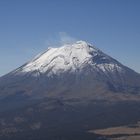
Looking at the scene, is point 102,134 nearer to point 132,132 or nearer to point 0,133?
point 132,132

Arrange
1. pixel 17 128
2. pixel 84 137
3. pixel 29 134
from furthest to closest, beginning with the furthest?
1. pixel 17 128
2. pixel 29 134
3. pixel 84 137

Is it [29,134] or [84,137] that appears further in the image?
[29,134]

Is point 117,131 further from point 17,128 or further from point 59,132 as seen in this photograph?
point 17,128

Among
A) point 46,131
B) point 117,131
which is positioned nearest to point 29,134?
point 46,131

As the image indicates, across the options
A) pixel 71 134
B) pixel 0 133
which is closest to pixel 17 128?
pixel 0 133

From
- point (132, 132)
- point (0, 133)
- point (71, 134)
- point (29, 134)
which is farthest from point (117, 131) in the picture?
point (0, 133)

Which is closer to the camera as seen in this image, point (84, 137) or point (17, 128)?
point (84, 137)

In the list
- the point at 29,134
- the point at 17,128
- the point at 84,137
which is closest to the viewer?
the point at 84,137
